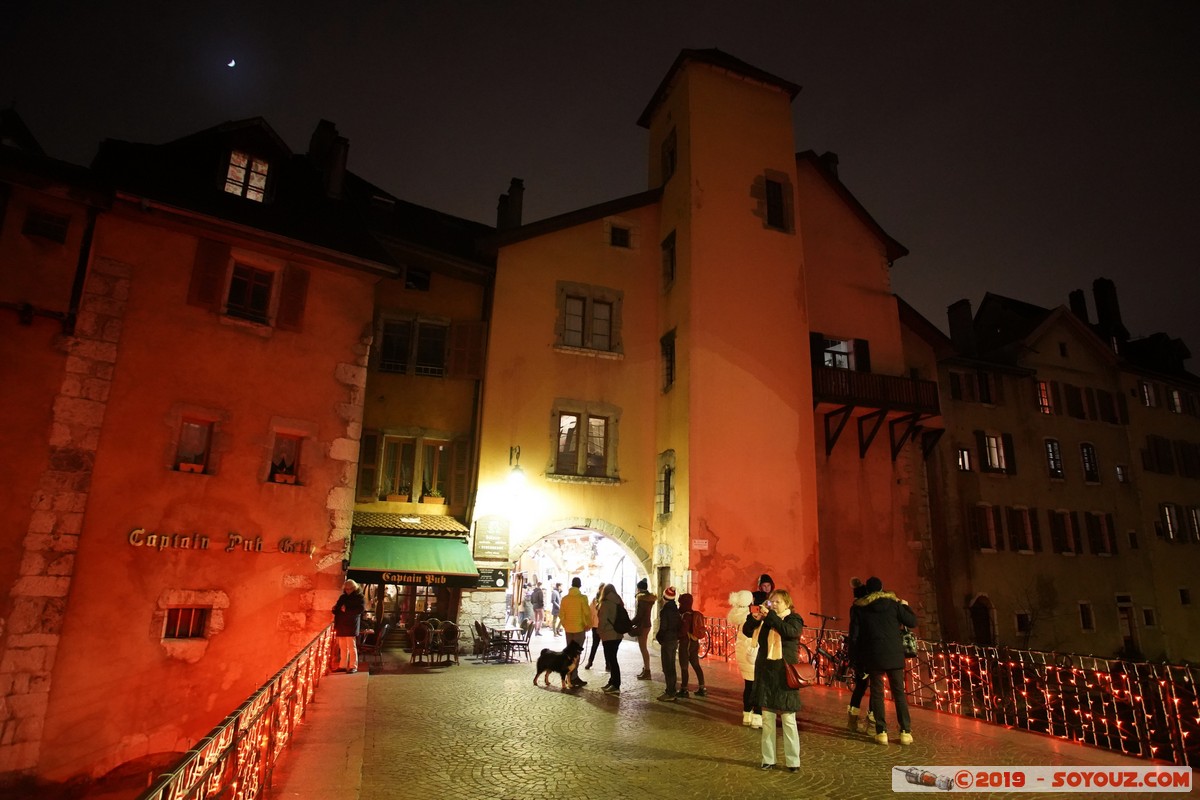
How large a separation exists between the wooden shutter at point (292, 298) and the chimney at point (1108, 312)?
116 ft

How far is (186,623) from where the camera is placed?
12703mm

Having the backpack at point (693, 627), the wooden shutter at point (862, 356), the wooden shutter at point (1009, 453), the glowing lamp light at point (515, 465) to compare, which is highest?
the wooden shutter at point (862, 356)

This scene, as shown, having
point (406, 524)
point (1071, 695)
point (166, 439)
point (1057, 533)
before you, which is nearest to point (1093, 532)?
point (1057, 533)

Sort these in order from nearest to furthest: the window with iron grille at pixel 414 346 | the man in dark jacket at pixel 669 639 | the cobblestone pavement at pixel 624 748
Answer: the cobblestone pavement at pixel 624 748, the man in dark jacket at pixel 669 639, the window with iron grille at pixel 414 346

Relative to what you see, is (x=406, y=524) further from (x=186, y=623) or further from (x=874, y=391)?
(x=874, y=391)

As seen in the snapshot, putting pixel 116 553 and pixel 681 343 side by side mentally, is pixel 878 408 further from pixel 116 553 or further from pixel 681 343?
pixel 116 553

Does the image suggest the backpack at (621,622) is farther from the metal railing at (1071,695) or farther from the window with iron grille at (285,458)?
the window with iron grille at (285,458)

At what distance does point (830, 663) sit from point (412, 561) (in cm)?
870

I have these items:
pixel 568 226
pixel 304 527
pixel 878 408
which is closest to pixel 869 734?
pixel 304 527

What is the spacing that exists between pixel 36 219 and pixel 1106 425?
34.9m

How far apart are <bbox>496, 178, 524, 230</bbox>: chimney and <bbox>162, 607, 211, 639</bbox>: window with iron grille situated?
14.5 meters

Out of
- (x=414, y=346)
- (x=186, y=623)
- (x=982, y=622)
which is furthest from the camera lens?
(x=982, y=622)

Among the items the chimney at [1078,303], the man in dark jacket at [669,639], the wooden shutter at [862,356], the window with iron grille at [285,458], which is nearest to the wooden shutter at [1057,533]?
the wooden shutter at [862,356]

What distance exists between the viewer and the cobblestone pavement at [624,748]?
5895 mm
